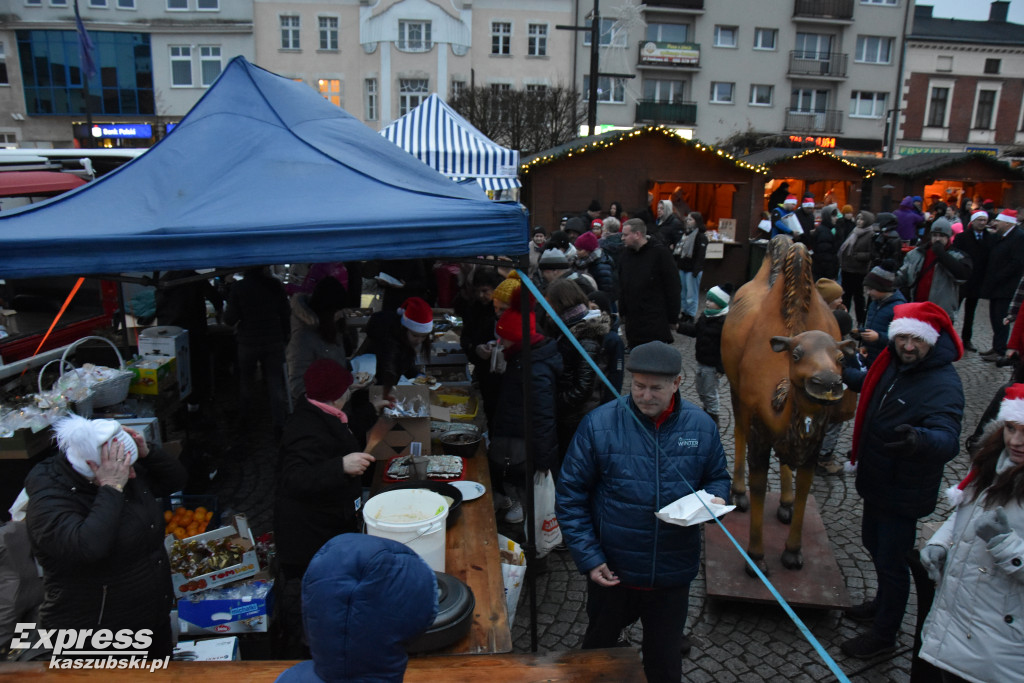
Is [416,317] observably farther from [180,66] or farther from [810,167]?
[180,66]

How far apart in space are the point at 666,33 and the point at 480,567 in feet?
129

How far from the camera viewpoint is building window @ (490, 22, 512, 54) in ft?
108

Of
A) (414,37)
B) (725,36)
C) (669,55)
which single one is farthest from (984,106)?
(414,37)

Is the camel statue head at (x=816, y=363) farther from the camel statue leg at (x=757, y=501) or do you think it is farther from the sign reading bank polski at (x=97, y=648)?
the sign reading bank polski at (x=97, y=648)

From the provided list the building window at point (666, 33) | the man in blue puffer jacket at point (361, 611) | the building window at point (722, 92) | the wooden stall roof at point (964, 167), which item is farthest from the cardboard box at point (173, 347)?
the building window at point (722, 92)

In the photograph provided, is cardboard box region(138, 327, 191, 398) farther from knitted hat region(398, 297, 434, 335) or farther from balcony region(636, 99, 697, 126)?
balcony region(636, 99, 697, 126)

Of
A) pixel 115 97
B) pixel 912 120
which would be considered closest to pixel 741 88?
pixel 912 120

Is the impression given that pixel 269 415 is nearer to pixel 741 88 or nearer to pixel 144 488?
pixel 144 488

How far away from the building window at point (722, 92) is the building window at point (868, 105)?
747 cm

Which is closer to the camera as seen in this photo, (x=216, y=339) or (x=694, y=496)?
(x=694, y=496)

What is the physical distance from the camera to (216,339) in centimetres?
828

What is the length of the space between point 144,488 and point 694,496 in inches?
100

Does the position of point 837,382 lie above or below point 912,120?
below

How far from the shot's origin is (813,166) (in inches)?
741
